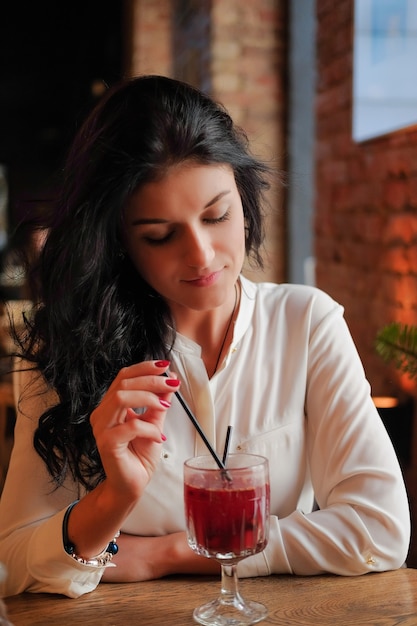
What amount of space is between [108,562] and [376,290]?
2167 mm

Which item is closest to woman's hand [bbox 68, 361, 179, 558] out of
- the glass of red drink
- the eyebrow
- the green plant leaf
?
the glass of red drink

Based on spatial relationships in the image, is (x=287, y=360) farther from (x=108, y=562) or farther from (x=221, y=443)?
(x=108, y=562)

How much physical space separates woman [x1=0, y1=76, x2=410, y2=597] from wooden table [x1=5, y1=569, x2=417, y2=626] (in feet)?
0.09

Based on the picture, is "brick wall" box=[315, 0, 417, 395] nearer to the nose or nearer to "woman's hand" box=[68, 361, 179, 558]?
the nose

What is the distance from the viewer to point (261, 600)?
123 cm

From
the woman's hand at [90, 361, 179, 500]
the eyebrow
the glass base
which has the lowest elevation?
the glass base

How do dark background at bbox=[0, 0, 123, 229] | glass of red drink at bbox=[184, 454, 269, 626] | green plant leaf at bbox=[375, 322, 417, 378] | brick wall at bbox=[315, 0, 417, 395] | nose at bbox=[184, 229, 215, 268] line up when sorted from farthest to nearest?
dark background at bbox=[0, 0, 123, 229] < brick wall at bbox=[315, 0, 417, 395] < green plant leaf at bbox=[375, 322, 417, 378] < nose at bbox=[184, 229, 215, 268] < glass of red drink at bbox=[184, 454, 269, 626]

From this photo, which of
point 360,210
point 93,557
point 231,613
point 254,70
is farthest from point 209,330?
point 254,70

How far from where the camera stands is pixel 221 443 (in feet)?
5.28

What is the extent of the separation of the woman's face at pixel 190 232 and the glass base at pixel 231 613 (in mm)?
555

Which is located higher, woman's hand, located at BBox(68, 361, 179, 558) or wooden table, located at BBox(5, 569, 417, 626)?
woman's hand, located at BBox(68, 361, 179, 558)

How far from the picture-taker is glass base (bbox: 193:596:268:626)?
1.14 meters

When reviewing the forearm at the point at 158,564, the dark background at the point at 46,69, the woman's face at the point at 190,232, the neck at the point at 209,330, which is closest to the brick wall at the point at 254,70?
the dark background at the point at 46,69

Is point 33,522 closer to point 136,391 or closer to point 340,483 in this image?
point 136,391
